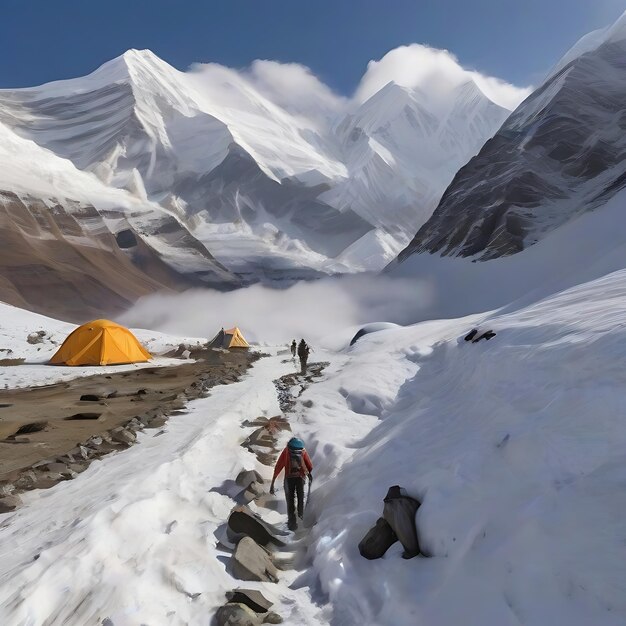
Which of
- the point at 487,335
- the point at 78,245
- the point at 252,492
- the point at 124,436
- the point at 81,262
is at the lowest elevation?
the point at 252,492

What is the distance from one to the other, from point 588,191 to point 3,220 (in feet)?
338

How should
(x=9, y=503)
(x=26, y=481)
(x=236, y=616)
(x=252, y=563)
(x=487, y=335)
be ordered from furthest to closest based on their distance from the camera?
(x=487, y=335)
(x=26, y=481)
(x=9, y=503)
(x=252, y=563)
(x=236, y=616)

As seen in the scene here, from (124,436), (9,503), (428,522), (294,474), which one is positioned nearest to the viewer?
(428,522)

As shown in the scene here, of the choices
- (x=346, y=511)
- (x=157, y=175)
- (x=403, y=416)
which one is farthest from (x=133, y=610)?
(x=157, y=175)

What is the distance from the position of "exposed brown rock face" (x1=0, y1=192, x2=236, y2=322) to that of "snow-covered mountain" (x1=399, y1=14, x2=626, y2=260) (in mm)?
60437

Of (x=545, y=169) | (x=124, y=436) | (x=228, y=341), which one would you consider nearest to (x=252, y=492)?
(x=124, y=436)

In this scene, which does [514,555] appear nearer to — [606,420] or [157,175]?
[606,420]

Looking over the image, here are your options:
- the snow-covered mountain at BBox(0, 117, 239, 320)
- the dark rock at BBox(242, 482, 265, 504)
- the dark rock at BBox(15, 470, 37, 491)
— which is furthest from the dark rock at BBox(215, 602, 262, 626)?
the snow-covered mountain at BBox(0, 117, 239, 320)

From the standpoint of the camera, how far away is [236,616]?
4.40 m

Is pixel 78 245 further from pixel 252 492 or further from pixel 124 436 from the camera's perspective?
pixel 252 492

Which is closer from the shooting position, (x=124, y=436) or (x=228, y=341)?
(x=124, y=436)

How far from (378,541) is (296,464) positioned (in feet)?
6.66

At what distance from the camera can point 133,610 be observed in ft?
14.1

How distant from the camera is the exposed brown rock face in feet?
246
